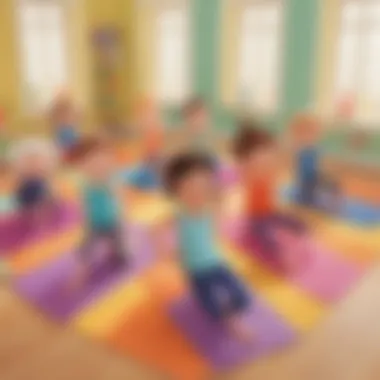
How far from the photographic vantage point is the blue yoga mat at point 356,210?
8.38ft

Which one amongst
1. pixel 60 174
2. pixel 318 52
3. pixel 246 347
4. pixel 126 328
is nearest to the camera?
pixel 246 347

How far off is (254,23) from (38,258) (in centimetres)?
236

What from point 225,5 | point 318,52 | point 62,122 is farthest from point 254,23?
point 62,122

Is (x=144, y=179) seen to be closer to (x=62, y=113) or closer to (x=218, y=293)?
(x=62, y=113)

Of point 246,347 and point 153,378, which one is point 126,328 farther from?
point 246,347

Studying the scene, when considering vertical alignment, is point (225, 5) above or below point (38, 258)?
above

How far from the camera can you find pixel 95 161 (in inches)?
81.0

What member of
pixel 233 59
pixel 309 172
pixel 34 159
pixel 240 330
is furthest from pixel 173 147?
A: pixel 240 330

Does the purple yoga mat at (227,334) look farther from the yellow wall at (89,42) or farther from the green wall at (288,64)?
the yellow wall at (89,42)

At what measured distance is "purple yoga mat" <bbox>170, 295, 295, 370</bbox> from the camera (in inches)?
61.3

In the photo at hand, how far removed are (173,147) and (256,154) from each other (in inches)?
41.8

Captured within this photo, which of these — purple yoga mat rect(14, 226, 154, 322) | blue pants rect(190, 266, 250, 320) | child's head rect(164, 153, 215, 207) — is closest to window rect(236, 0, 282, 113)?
purple yoga mat rect(14, 226, 154, 322)

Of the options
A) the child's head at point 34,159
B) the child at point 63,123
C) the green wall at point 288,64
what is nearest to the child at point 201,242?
the child's head at point 34,159

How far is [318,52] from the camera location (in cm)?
342
